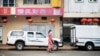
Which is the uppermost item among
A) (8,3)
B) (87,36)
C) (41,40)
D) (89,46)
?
(8,3)

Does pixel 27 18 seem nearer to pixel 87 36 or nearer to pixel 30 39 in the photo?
pixel 30 39

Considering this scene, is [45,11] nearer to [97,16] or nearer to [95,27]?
[97,16]

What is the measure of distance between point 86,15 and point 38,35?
9.39 metres

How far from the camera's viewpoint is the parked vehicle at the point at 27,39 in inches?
1216

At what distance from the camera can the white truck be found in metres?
31.8

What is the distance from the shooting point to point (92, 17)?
38.5m

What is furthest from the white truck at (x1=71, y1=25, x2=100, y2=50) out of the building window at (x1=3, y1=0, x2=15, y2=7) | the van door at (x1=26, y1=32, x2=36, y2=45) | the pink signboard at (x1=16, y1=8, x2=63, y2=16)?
the building window at (x1=3, y1=0, x2=15, y2=7)

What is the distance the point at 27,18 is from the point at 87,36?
9981 millimetres

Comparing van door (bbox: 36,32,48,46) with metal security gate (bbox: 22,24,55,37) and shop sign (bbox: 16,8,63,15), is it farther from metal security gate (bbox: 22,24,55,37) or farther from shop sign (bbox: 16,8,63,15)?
metal security gate (bbox: 22,24,55,37)

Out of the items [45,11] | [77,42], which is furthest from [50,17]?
[77,42]

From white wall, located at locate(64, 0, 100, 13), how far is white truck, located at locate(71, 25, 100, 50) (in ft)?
24.1

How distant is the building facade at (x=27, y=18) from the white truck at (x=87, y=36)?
6.87m

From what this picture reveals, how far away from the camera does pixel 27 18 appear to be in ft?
130

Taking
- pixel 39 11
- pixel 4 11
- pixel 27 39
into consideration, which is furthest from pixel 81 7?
pixel 27 39
